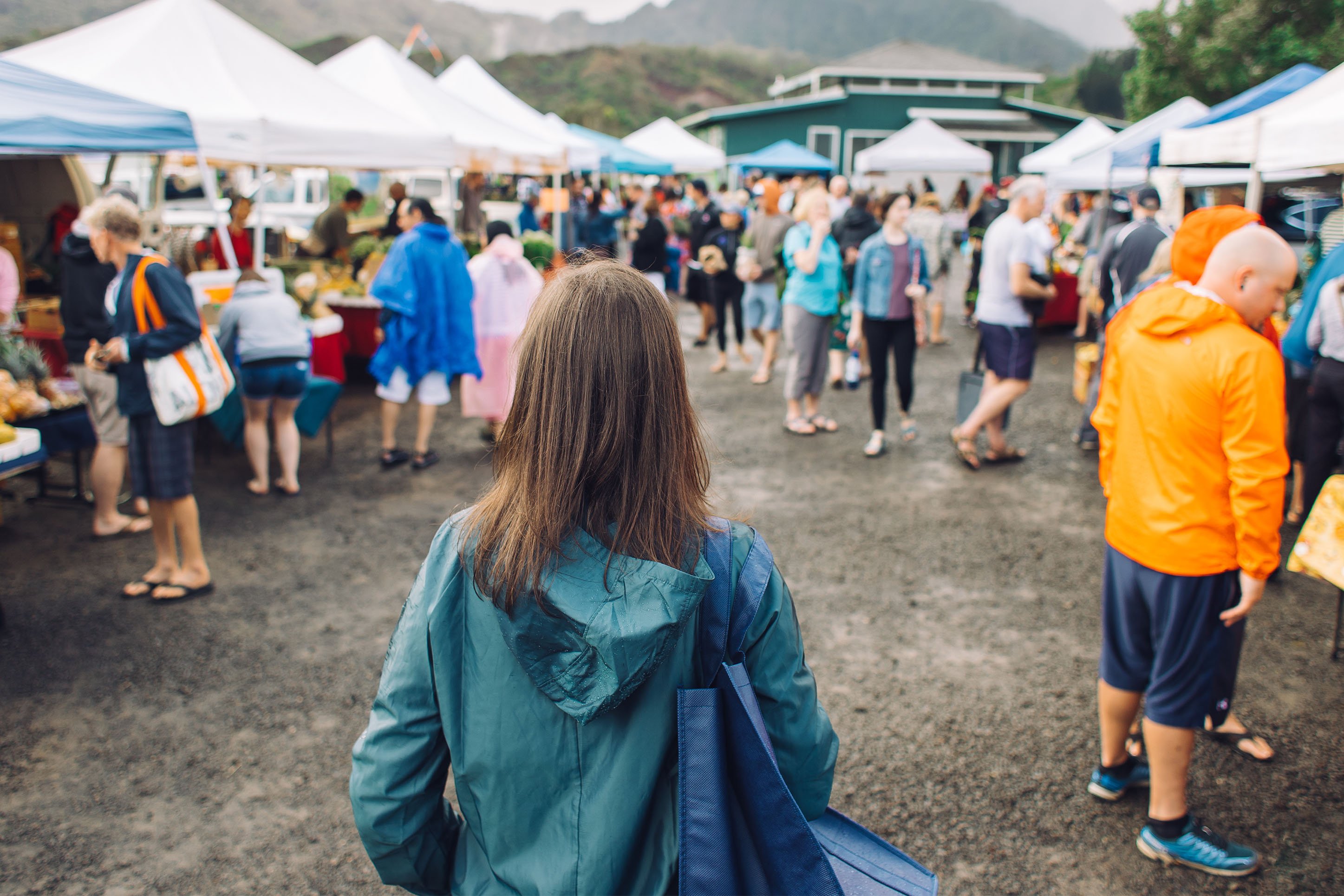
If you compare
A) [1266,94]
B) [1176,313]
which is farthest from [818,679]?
[1266,94]

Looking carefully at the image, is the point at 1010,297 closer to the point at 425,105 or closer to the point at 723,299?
the point at 723,299

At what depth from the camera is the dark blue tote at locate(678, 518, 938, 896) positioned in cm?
119

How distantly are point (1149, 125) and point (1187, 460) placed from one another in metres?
11.4

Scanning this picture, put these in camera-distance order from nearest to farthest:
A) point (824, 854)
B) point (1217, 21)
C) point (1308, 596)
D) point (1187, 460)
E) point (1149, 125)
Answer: point (824, 854) < point (1187, 460) < point (1308, 596) < point (1149, 125) < point (1217, 21)

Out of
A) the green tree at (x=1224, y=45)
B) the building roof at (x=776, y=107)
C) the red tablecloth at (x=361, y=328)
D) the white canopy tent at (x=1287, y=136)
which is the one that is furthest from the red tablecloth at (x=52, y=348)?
the building roof at (x=776, y=107)

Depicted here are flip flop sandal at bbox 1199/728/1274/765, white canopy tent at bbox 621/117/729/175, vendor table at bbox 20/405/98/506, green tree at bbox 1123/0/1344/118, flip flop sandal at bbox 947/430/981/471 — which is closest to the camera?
flip flop sandal at bbox 1199/728/1274/765

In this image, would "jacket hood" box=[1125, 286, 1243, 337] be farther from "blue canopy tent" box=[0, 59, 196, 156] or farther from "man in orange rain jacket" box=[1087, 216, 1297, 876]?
"blue canopy tent" box=[0, 59, 196, 156]

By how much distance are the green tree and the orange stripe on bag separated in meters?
27.1

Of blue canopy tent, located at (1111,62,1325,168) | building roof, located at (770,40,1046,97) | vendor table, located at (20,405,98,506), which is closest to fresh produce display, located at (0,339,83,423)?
vendor table, located at (20,405,98,506)

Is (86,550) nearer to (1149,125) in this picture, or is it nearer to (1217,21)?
(1149,125)

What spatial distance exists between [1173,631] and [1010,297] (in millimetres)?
4031

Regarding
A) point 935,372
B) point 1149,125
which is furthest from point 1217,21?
point 935,372

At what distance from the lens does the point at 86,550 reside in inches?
204

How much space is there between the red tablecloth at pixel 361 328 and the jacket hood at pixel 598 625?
8.62 metres
